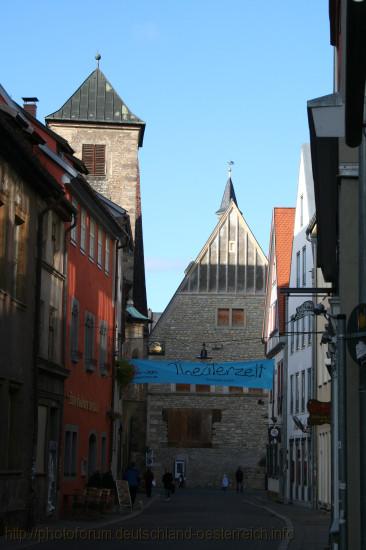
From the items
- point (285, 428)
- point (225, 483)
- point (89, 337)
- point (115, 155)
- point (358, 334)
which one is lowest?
point (225, 483)

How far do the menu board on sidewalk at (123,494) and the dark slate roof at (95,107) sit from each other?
990 inches

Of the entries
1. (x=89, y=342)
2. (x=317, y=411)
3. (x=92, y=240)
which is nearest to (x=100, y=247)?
(x=92, y=240)

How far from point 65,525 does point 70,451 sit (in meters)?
5.25

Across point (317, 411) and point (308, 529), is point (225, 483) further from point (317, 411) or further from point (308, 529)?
point (317, 411)

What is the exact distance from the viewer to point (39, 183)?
23.5m

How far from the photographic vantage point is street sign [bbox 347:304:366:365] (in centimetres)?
724

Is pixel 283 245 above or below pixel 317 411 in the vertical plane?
above

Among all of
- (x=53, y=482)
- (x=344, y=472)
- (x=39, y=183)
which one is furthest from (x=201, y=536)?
(x=344, y=472)

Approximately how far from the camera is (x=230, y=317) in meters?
65.2

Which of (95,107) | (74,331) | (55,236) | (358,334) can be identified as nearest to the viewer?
(358,334)

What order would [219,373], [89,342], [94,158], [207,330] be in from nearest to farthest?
[89,342]
[219,373]
[94,158]
[207,330]

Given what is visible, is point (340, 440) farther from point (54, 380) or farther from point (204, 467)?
point (204, 467)

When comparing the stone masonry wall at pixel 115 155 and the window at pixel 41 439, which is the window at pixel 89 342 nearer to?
the window at pixel 41 439

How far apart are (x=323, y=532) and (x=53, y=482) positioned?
6893 millimetres
